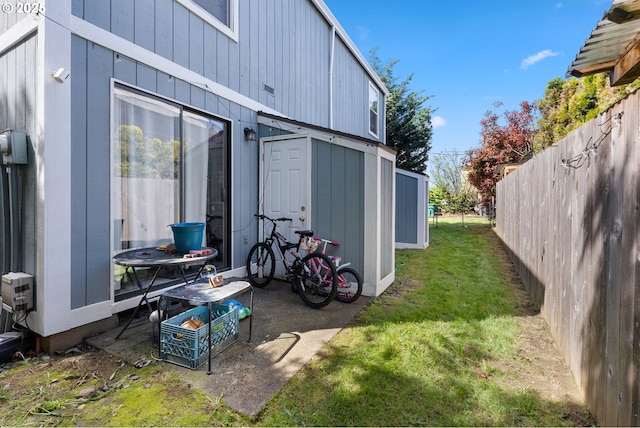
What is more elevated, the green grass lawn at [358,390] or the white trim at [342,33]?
the white trim at [342,33]

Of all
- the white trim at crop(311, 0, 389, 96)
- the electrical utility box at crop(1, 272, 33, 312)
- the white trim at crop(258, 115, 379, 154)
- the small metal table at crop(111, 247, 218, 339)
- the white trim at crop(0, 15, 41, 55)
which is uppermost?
the white trim at crop(311, 0, 389, 96)

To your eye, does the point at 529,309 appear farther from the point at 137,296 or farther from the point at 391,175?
the point at 137,296

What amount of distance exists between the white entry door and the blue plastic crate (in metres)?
2.18

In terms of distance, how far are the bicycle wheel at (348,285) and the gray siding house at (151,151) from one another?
0.74 ft

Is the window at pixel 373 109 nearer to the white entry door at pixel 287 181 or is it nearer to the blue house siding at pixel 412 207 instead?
the blue house siding at pixel 412 207

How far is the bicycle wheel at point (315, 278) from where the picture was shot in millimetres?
3889

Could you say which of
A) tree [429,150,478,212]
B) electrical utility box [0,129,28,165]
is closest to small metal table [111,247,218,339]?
electrical utility box [0,129,28,165]

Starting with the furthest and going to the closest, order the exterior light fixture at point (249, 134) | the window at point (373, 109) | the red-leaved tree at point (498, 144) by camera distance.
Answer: the red-leaved tree at point (498, 144)
the window at point (373, 109)
the exterior light fixture at point (249, 134)

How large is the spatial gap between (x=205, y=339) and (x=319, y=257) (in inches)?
68.0

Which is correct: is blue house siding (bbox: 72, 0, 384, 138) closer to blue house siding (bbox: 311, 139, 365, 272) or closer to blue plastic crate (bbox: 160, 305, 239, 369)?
blue house siding (bbox: 311, 139, 365, 272)

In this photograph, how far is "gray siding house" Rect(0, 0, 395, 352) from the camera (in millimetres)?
2668

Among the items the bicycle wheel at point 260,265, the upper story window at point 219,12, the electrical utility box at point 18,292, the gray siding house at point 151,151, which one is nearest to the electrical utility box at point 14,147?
the gray siding house at point 151,151

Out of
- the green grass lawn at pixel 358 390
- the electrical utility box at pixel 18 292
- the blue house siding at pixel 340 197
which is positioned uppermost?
the blue house siding at pixel 340 197

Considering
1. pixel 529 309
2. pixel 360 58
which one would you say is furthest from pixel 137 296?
pixel 360 58
